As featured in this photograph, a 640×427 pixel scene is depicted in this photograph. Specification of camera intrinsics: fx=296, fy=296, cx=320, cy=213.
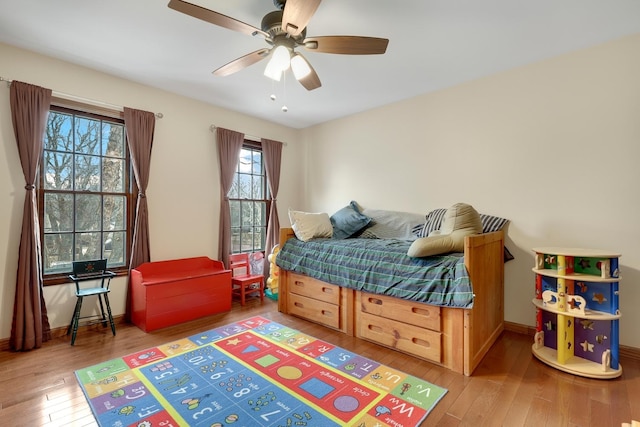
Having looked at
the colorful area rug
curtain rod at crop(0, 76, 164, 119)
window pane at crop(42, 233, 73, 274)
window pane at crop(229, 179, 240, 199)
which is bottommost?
the colorful area rug

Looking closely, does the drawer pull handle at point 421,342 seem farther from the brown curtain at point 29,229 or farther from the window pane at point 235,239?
the brown curtain at point 29,229

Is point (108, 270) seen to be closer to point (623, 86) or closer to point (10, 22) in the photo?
point (10, 22)

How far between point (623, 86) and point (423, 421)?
2802 mm

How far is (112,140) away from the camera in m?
2.98

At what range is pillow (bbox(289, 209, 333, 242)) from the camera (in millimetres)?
3271

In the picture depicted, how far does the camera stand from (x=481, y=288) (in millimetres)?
2184

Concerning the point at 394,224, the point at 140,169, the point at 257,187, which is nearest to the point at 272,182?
the point at 257,187

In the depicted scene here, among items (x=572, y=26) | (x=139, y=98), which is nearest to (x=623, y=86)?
(x=572, y=26)

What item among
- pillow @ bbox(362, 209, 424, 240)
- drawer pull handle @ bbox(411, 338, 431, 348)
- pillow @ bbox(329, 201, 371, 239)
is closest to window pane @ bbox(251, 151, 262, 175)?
pillow @ bbox(329, 201, 371, 239)

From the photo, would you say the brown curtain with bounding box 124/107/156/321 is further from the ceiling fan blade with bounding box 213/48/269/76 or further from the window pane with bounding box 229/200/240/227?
the ceiling fan blade with bounding box 213/48/269/76

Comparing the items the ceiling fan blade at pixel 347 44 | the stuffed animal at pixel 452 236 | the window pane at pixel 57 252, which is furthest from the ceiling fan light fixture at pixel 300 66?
the window pane at pixel 57 252

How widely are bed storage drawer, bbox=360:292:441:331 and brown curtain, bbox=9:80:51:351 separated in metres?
2.68

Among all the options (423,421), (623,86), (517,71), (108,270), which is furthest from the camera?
(108,270)

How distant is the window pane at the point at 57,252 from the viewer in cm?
260
